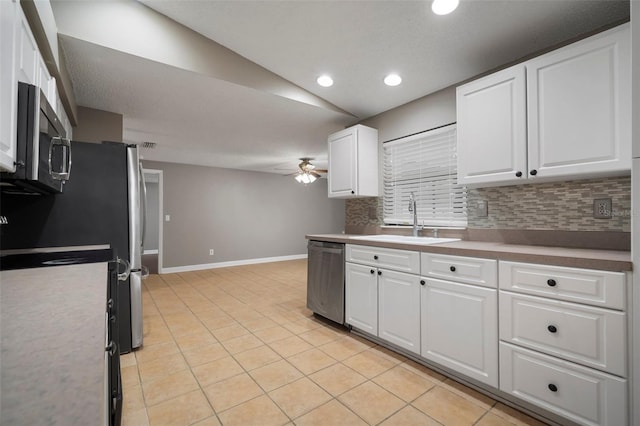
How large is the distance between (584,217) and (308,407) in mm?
2060

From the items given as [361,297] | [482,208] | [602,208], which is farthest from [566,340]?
[361,297]

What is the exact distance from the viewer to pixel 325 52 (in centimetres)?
232

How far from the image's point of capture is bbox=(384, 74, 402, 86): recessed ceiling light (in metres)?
2.50

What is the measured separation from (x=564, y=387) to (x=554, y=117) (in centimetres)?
147

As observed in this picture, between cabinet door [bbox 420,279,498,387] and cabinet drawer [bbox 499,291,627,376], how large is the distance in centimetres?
9

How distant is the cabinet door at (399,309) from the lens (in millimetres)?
2047

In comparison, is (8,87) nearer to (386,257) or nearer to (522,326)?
(386,257)

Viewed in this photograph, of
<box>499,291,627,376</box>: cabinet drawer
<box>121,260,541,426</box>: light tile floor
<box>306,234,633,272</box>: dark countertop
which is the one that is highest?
<box>306,234,633,272</box>: dark countertop

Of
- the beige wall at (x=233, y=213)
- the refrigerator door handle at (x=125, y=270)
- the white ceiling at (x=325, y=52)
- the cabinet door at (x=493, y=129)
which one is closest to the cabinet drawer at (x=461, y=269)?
the cabinet door at (x=493, y=129)

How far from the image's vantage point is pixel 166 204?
217 inches

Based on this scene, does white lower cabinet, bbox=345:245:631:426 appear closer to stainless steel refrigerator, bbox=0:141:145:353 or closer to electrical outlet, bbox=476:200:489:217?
electrical outlet, bbox=476:200:489:217

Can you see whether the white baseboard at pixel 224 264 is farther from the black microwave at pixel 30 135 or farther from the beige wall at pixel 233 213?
the black microwave at pixel 30 135

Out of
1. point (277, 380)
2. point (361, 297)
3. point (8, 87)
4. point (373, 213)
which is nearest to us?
point (8, 87)

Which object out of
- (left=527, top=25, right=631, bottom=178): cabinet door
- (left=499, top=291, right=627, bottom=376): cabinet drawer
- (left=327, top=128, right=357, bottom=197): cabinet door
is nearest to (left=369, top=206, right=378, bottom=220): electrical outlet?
(left=327, top=128, right=357, bottom=197): cabinet door
